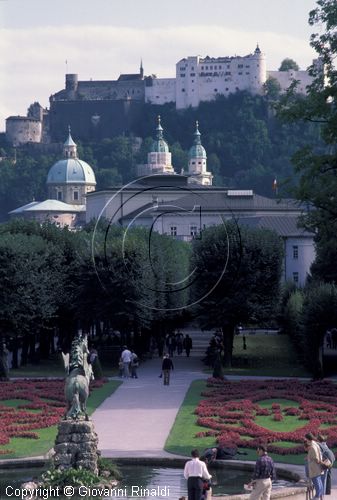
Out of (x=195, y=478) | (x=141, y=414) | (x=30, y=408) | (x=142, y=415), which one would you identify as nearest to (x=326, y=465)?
(x=195, y=478)

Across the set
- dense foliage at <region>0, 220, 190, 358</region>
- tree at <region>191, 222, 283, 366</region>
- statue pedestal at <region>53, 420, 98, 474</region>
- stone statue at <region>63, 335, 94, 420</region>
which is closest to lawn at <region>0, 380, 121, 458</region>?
stone statue at <region>63, 335, 94, 420</region>

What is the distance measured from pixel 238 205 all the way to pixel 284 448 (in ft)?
369

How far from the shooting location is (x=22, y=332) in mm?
66250

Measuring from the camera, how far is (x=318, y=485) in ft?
92.1

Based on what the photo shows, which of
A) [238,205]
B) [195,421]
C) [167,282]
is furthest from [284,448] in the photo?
[238,205]

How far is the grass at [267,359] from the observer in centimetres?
6081

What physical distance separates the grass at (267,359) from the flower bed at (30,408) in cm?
952

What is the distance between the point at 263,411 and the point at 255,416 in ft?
2.44

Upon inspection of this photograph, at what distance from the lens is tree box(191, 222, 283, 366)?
66.8 m

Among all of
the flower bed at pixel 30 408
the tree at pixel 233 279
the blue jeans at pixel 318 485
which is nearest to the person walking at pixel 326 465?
the blue jeans at pixel 318 485

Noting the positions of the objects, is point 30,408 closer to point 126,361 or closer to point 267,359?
point 126,361

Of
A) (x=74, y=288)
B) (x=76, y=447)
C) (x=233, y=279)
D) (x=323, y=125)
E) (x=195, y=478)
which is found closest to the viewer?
(x=195, y=478)

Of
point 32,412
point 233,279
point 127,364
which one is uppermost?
point 233,279

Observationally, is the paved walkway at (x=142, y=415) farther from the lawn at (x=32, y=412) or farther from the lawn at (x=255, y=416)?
the lawn at (x=32, y=412)
